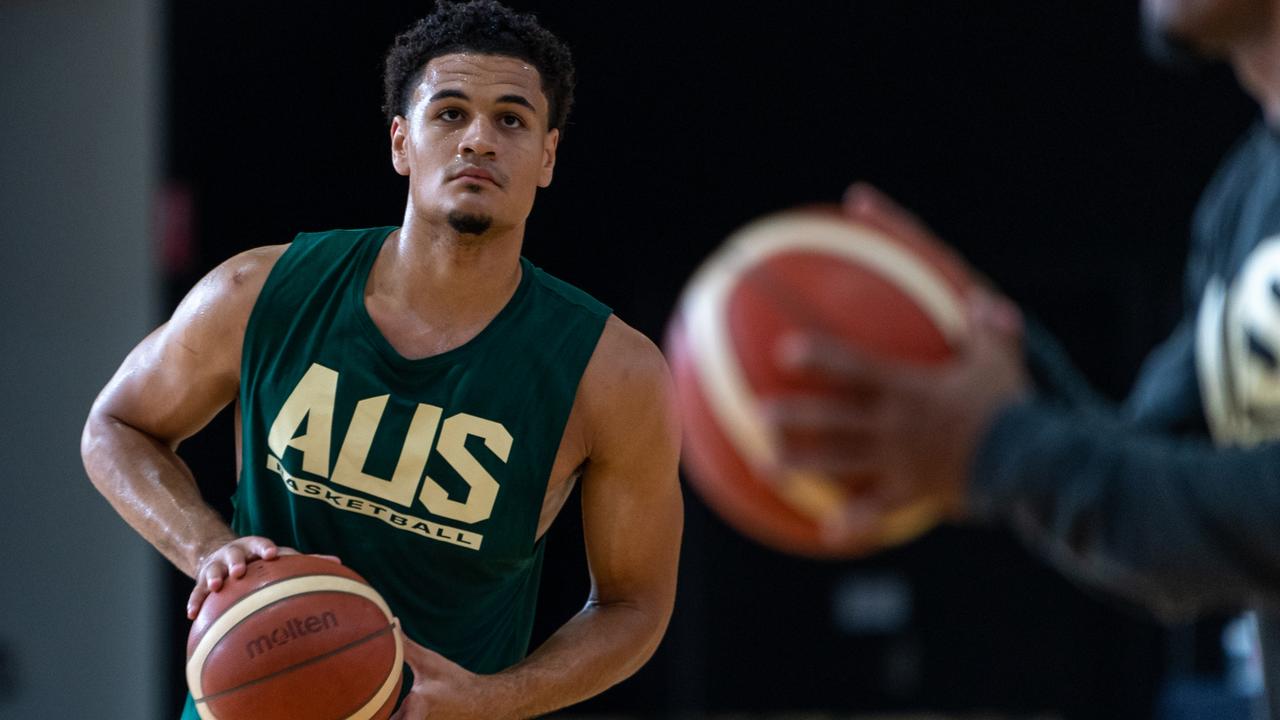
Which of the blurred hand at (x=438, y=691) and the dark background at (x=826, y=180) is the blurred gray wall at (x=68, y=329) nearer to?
the dark background at (x=826, y=180)

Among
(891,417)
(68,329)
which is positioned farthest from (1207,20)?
(68,329)

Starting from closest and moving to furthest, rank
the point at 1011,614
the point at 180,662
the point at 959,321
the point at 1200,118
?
the point at 959,321, the point at 180,662, the point at 1200,118, the point at 1011,614

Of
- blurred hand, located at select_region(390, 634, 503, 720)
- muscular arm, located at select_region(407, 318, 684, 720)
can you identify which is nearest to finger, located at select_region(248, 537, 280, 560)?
blurred hand, located at select_region(390, 634, 503, 720)

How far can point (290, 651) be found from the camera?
225cm

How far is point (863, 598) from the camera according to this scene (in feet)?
23.7

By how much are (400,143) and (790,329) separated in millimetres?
1109

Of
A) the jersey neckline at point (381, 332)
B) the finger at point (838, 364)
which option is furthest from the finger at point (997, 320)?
the jersey neckline at point (381, 332)

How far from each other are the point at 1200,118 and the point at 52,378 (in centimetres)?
464

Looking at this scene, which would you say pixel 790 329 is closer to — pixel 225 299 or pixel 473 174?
pixel 473 174

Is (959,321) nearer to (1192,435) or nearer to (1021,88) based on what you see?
(1192,435)

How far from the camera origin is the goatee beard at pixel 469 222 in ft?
8.14

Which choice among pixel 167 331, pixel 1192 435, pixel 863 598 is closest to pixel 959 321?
pixel 1192 435

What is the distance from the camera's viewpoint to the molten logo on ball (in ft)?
7.39

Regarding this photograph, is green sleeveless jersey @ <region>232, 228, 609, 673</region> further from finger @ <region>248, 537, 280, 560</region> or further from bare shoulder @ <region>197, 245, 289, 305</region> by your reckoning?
finger @ <region>248, 537, 280, 560</region>
